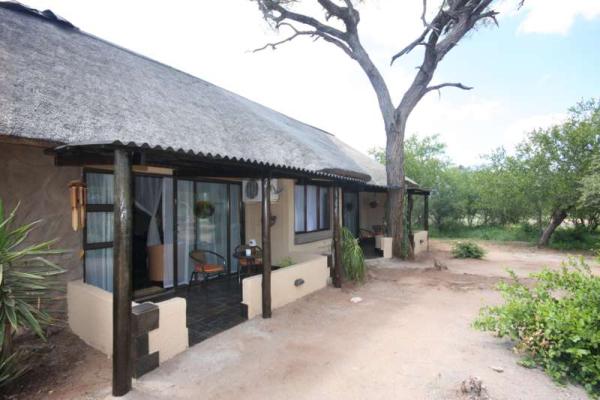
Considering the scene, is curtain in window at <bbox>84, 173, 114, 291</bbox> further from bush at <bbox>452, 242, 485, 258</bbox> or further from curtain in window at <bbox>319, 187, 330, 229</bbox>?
bush at <bbox>452, 242, 485, 258</bbox>

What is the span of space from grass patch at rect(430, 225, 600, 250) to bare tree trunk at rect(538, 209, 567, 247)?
1.57ft

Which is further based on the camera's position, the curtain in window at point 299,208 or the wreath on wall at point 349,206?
the wreath on wall at point 349,206

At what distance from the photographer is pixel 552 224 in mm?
15523

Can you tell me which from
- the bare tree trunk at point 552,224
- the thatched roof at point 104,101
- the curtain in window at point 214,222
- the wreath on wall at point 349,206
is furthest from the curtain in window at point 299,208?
the bare tree trunk at point 552,224

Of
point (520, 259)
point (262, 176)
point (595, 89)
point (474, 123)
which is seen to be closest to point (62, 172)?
point (262, 176)

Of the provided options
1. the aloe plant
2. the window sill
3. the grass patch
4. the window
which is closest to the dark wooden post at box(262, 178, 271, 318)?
the aloe plant

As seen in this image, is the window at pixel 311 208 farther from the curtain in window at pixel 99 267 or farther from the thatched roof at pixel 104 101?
the curtain in window at pixel 99 267

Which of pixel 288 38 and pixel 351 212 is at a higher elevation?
pixel 288 38

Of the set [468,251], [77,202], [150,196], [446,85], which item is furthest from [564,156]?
[77,202]

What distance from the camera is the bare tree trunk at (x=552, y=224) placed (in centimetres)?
1523

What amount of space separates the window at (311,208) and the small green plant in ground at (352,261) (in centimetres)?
176

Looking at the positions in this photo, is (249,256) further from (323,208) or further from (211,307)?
(323,208)

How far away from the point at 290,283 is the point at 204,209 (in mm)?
2555

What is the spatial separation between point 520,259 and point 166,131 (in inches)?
528
